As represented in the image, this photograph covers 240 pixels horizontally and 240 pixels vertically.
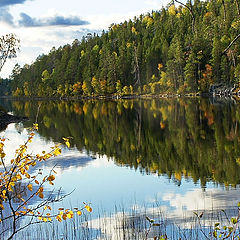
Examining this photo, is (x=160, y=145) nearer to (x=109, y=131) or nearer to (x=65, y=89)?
(x=109, y=131)

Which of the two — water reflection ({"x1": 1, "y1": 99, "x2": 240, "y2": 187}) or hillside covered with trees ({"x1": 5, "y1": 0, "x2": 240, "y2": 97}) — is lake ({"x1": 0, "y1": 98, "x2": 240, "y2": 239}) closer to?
water reflection ({"x1": 1, "y1": 99, "x2": 240, "y2": 187})

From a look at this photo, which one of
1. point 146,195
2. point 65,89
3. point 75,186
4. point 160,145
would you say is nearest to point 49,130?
point 160,145

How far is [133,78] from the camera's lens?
135500 millimetres

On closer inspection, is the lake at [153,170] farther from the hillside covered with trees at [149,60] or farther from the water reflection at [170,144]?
the hillside covered with trees at [149,60]

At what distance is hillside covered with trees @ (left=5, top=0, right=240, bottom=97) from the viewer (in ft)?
338

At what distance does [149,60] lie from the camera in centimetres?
12988

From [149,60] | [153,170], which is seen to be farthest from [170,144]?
[149,60]

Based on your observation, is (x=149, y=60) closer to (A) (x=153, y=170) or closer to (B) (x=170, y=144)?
(B) (x=170, y=144)

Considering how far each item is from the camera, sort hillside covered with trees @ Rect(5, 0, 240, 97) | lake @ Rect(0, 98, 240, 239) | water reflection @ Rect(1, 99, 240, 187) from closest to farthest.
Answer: lake @ Rect(0, 98, 240, 239) → water reflection @ Rect(1, 99, 240, 187) → hillside covered with trees @ Rect(5, 0, 240, 97)

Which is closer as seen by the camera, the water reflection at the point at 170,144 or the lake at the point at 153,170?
the lake at the point at 153,170

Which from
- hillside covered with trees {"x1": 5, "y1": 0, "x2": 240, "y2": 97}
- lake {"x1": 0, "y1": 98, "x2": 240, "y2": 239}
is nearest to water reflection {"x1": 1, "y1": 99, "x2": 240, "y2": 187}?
lake {"x1": 0, "y1": 98, "x2": 240, "y2": 239}

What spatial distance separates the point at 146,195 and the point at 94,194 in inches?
75.6

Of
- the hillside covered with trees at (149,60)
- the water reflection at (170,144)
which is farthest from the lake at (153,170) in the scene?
the hillside covered with trees at (149,60)

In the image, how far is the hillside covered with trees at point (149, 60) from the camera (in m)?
103
